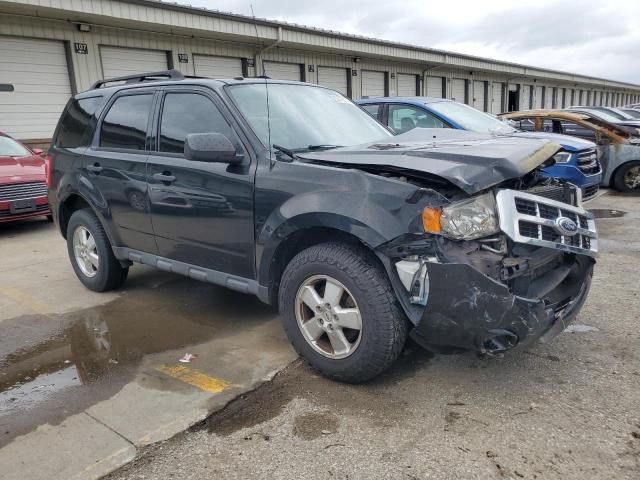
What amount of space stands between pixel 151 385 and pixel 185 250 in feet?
3.63

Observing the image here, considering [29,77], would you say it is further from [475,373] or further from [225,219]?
[475,373]

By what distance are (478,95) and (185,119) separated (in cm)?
2674

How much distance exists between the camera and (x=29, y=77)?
11305 millimetres

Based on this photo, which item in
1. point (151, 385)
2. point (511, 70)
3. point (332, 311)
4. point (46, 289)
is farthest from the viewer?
point (511, 70)

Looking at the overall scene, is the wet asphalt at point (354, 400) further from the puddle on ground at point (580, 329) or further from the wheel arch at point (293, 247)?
the wheel arch at point (293, 247)

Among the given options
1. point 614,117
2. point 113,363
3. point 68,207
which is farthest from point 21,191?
point 614,117

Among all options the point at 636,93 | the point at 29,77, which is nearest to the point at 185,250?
the point at 29,77

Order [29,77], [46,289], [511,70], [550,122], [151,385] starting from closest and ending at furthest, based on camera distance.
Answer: [151,385] < [46,289] < [550,122] < [29,77] < [511,70]

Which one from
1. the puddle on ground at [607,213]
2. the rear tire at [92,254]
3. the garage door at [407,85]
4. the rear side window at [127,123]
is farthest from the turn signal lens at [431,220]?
the garage door at [407,85]

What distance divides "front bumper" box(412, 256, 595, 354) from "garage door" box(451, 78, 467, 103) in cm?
2421

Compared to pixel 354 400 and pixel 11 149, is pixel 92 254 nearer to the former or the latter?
pixel 354 400

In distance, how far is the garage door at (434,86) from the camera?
77.8 feet

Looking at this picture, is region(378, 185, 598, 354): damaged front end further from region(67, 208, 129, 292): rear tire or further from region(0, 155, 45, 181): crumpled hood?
region(0, 155, 45, 181): crumpled hood

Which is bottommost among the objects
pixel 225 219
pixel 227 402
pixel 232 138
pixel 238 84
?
pixel 227 402
